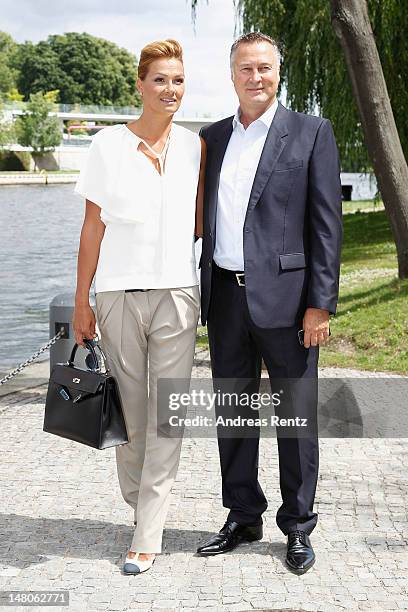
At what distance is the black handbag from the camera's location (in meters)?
4.09

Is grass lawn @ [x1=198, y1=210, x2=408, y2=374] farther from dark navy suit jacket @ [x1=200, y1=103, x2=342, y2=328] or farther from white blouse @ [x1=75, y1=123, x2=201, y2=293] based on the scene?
white blouse @ [x1=75, y1=123, x2=201, y2=293]

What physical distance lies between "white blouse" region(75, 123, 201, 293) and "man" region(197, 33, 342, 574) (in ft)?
0.43

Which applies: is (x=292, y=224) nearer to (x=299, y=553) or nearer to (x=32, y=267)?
(x=299, y=553)

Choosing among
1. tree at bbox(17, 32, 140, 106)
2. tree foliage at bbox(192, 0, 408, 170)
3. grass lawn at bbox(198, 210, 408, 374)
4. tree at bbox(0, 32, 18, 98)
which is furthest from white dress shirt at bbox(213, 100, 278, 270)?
tree at bbox(0, 32, 18, 98)

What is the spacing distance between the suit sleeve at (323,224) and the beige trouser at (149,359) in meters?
0.53

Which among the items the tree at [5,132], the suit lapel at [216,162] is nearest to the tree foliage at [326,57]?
the suit lapel at [216,162]

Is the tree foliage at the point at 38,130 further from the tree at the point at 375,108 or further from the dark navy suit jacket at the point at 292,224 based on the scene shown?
the dark navy suit jacket at the point at 292,224

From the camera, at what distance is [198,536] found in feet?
14.9

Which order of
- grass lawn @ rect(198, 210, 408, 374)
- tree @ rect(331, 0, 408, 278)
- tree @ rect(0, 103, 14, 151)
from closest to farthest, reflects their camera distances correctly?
grass lawn @ rect(198, 210, 408, 374), tree @ rect(331, 0, 408, 278), tree @ rect(0, 103, 14, 151)

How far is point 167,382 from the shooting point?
4.19 metres

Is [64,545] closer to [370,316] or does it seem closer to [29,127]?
[370,316]

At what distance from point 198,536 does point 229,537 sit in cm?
23

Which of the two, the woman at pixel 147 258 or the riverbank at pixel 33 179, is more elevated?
the woman at pixel 147 258

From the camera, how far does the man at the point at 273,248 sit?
401cm
